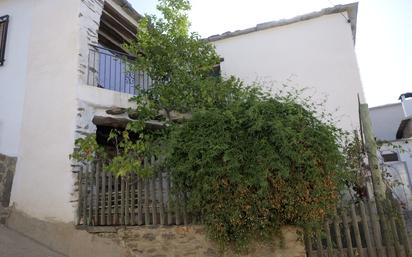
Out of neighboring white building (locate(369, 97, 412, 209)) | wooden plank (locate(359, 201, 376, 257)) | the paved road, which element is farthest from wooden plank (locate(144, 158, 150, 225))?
neighboring white building (locate(369, 97, 412, 209))

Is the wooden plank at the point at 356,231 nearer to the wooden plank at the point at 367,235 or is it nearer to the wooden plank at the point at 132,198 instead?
the wooden plank at the point at 367,235

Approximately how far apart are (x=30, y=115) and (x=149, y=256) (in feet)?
13.0

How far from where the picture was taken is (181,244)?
5039mm

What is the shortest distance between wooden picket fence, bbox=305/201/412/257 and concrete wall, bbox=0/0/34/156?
5.99m

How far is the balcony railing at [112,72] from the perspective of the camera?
7.27 metres

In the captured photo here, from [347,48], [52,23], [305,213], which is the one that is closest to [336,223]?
[305,213]

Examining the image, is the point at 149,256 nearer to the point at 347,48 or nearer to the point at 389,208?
the point at 389,208

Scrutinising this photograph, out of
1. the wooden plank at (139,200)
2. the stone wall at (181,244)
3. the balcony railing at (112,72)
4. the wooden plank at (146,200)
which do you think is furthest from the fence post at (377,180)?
the balcony railing at (112,72)

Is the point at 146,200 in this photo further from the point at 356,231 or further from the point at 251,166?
the point at 356,231

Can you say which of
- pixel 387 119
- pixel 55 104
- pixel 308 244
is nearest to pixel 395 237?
pixel 308 244

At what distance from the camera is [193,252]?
4.97 metres

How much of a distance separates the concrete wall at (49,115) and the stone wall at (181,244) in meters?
1.36

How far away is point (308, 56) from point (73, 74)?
237 inches

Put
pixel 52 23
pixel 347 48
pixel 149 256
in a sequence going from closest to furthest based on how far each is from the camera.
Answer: pixel 149 256 < pixel 52 23 < pixel 347 48
